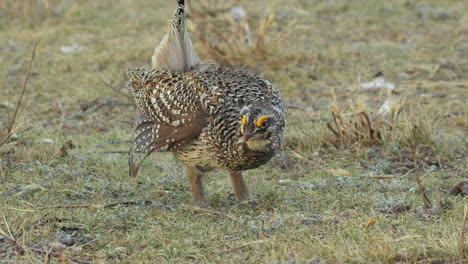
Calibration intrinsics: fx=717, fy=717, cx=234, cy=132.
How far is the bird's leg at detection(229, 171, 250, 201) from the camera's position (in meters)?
5.02

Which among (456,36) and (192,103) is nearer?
(192,103)

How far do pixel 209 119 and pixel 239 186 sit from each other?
67 cm

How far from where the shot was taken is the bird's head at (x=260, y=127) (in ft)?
13.9

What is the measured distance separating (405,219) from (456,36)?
6.14 metres

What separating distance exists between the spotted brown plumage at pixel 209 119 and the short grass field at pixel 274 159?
13.3 inches

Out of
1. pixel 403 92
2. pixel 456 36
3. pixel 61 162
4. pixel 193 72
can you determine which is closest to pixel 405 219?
pixel 193 72

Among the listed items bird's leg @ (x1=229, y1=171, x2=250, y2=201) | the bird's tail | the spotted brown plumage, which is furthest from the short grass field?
the bird's tail

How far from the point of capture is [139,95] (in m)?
5.45

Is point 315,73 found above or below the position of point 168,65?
below

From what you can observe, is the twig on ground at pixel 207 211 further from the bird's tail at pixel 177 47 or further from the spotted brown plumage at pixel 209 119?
the bird's tail at pixel 177 47

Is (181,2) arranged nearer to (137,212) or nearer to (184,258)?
(137,212)

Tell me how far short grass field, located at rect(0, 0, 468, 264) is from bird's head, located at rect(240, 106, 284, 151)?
43cm

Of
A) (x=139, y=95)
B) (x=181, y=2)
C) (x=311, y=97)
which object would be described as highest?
(x=181, y=2)

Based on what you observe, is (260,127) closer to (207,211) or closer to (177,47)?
(207,211)
